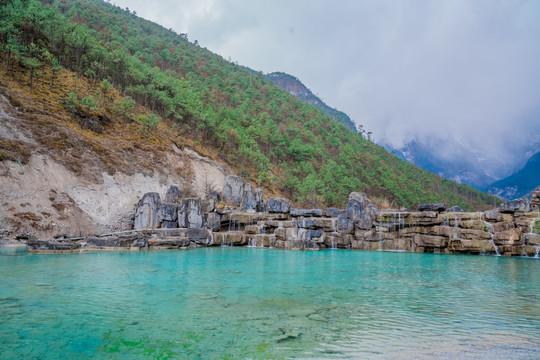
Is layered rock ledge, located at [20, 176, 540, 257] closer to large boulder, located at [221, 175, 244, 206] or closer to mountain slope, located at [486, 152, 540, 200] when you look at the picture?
large boulder, located at [221, 175, 244, 206]

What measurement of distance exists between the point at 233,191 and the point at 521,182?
284 ft

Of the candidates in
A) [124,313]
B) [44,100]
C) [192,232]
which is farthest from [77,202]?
[124,313]

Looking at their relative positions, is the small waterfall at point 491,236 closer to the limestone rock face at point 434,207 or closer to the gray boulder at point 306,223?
the limestone rock face at point 434,207

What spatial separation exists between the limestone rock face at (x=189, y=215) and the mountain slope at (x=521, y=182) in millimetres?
87321

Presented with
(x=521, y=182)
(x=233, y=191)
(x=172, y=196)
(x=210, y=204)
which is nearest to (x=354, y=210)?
(x=210, y=204)

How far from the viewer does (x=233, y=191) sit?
35.4m

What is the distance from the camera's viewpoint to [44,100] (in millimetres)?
31000

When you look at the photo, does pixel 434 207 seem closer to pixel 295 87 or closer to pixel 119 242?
pixel 119 242

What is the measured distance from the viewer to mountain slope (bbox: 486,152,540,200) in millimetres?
85075

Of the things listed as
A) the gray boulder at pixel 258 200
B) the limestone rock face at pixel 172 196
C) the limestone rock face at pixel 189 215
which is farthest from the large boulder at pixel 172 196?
the gray boulder at pixel 258 200

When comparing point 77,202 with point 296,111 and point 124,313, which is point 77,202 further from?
point 296,111

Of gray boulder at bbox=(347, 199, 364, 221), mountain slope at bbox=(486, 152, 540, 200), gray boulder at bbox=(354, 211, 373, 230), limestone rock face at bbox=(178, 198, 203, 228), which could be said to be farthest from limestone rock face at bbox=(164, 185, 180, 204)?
mountain slope at bbox=(486, 152, 540, 200)

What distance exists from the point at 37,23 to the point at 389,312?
45.4 m

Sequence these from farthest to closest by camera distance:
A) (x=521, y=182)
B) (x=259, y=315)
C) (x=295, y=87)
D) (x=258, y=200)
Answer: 1. (x=295, y=87)
2. (x=521, y=182)
3. (x=258, y=200)
4. (x=259, y=315)
